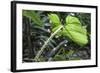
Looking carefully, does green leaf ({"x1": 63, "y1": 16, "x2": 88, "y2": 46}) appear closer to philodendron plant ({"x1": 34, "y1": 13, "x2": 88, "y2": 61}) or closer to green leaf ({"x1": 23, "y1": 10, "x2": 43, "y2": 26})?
Result: philodendron plant ({"x1": 34, "y1": 13, "x2": 88, "y2": 61})

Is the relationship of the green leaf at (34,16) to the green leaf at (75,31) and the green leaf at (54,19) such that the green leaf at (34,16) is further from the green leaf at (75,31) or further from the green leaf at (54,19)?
the green leaf at (75,31)

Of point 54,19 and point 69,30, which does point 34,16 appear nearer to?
point 54,19

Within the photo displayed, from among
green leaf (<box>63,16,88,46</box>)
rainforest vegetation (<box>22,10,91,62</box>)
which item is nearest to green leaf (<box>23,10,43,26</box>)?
rainforest vegetation (<box>22,10,91,62</box>)

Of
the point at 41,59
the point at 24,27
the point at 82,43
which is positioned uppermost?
the point at 24,27

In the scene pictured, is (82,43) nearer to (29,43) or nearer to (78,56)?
(78,56)

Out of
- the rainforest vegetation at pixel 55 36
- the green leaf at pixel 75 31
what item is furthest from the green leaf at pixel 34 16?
the green leaf at pixel 75 31

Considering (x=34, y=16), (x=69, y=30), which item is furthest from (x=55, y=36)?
(x=34, y=16)

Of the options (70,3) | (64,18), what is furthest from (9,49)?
(70,3)
